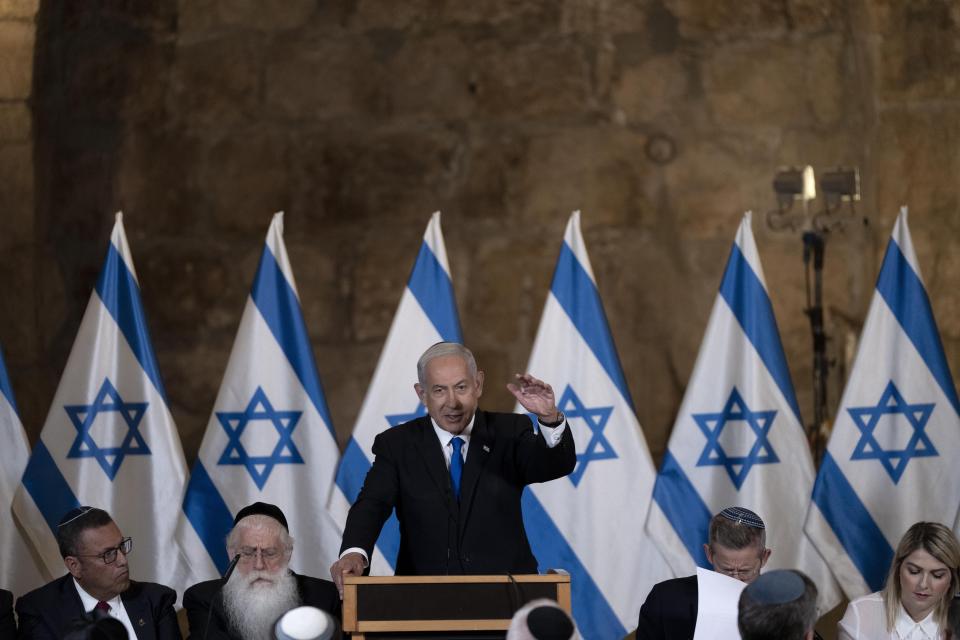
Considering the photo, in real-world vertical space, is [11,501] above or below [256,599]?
above

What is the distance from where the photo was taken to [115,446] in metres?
6.05

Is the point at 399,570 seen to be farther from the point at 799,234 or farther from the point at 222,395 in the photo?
the point at 799,234

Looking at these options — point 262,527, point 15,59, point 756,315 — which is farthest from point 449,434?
point 15,59

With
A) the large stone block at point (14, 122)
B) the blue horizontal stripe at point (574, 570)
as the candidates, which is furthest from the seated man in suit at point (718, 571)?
the large stone block at point (14, 122)

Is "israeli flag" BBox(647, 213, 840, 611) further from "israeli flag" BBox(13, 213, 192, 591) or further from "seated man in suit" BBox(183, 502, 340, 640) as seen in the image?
"israeli flag" BBox(13, 213, 192, 591)

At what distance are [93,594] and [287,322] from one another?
1804mm

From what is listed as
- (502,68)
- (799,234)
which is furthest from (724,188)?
(502,68)

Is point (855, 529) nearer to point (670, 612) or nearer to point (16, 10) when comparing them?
point (670, 612)

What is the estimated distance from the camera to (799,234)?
724 cm

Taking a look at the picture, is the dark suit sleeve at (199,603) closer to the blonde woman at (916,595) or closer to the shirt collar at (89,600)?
the shirt collar at (89,600)

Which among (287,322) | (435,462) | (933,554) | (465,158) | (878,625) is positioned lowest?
(878,625)

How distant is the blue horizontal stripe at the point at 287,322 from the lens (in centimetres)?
615

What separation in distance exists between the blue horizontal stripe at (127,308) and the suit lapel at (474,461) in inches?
85.1

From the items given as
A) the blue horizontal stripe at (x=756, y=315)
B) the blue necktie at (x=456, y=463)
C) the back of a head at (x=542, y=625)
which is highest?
the blue horizontal stripe at (x=756, y=315)
